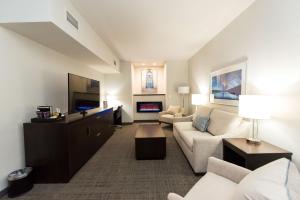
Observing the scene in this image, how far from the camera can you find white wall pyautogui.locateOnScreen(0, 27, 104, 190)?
193 cm

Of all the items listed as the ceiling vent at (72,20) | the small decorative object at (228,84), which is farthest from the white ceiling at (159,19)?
the small decorative object at (228,84)

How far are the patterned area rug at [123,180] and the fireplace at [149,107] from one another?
3.56 metres

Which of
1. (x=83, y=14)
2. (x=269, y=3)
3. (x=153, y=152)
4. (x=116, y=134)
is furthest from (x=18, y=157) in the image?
(x=269, y=3)

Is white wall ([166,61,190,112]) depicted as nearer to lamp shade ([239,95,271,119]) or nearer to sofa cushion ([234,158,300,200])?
lamp shade ([239,95,271,119])

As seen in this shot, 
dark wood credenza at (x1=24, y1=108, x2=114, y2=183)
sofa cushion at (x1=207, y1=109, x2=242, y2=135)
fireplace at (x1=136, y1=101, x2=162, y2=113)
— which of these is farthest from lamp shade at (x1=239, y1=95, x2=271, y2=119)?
fireplace at (x1=136, y1=101, x2=162, y2=113)

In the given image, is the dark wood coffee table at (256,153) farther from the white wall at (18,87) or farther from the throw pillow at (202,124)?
the white wall at (18,87)

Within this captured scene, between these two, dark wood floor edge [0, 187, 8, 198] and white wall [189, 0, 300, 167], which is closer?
white wall [189, 0, 300, 167]

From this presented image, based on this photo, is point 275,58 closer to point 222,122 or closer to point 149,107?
point 222,122

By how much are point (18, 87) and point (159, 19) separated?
243 cm

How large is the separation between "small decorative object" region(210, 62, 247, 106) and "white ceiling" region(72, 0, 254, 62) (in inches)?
35.5

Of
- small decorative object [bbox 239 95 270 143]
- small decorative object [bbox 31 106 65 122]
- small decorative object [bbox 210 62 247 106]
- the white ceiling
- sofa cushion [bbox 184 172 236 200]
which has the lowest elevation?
sofa cushion [bbox 184 172 236 200]

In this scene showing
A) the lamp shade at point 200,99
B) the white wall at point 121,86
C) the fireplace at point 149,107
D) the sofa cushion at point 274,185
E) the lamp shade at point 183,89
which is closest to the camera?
the sofa cushion at point 274,185

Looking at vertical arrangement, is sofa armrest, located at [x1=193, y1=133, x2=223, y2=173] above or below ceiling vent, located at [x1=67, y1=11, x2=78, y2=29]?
below

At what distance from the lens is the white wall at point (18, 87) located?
6.35ft
